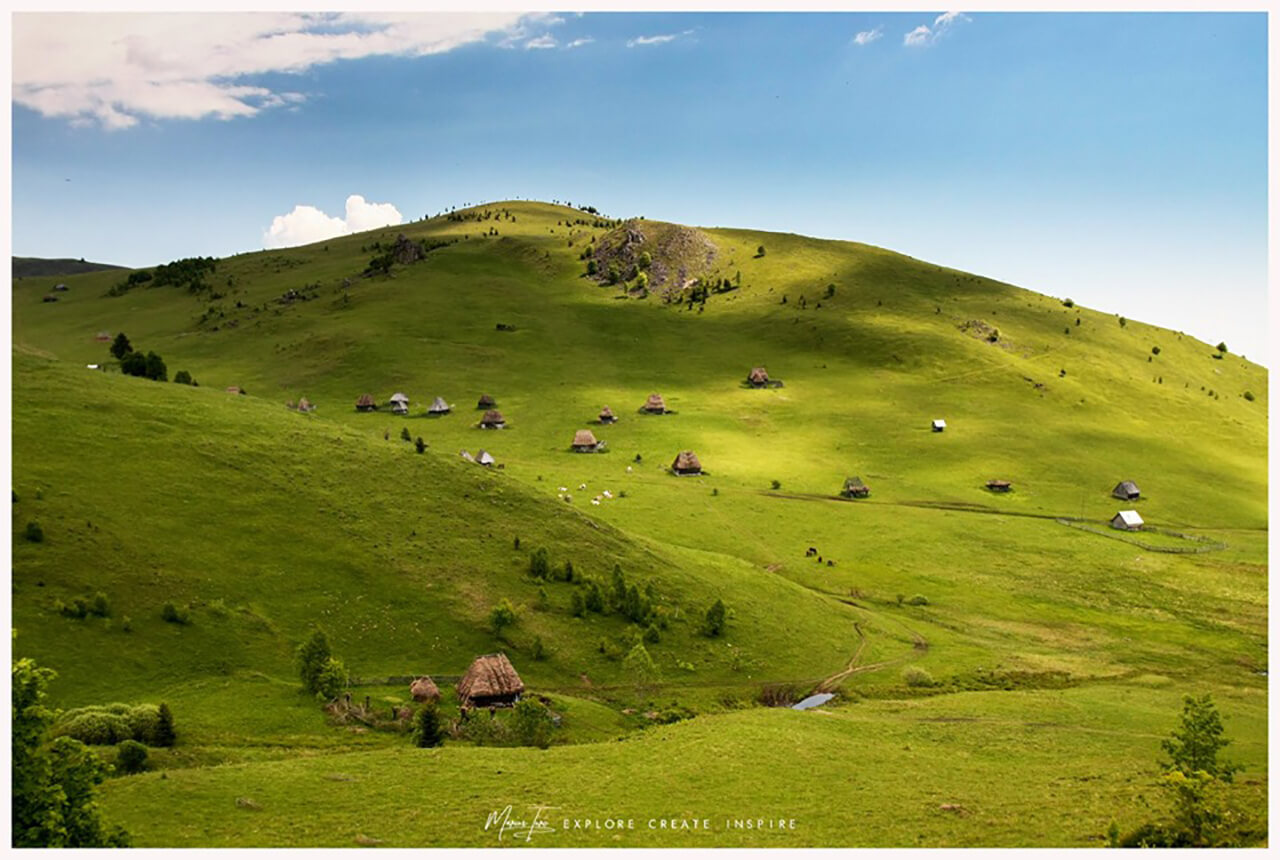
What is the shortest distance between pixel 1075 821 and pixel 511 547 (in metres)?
51.5

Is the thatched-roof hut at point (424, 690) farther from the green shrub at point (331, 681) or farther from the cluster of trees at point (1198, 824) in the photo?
the cluster of trees at point (1198, 824)

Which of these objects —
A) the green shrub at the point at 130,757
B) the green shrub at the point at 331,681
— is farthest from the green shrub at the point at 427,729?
the green shrub at the point at 130,757

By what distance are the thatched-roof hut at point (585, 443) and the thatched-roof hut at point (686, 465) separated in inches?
619

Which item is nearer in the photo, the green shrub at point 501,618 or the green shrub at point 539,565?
the green shrub at point 501,618

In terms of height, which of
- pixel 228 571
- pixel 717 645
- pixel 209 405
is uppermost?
pixel 209 405

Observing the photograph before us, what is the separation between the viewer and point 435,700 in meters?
53.4

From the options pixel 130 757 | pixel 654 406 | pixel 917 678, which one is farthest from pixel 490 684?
pixel 654 406

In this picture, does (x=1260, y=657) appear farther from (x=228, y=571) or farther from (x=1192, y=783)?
(x=228, y=571)

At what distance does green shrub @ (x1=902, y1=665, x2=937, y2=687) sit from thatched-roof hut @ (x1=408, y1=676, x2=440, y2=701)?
39.0 m

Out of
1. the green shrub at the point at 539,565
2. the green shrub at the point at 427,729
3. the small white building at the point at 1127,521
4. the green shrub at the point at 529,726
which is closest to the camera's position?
the green shrub at the point at 427,729

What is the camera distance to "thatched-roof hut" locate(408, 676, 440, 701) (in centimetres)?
5541

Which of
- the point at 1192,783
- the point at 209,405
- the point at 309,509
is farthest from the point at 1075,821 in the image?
the point at 209,405

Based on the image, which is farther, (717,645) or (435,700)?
(717,645)

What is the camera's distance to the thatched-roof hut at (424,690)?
5541 cm
